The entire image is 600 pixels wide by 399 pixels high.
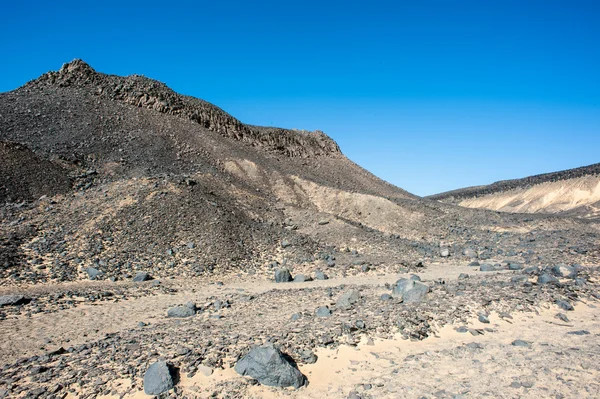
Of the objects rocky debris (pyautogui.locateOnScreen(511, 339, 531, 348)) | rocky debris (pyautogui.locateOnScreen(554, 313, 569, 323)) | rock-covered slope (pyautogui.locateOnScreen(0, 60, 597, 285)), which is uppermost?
rock-covered slope (pyautogui.locateOnScreen(0, 60, 597, 285))

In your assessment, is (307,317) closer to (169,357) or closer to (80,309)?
(169,357)

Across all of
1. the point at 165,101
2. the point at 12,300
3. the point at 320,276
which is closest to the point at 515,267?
the point at 320,276

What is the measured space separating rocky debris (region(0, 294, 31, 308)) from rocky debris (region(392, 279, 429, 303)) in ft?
32.1

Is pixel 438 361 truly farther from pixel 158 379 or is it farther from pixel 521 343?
pixel 158 379

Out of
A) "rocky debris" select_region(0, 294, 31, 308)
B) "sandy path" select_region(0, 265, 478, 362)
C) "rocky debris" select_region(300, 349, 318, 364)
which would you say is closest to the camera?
"rocky debris" select_region(300, 349, 318, 364)

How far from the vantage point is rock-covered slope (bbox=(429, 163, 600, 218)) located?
2263 inches

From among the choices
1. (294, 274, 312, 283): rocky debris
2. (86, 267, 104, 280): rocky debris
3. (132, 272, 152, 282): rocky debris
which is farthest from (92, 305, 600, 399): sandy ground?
(86, 267, 104, 280): rocky debris

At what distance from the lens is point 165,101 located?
32.8 m

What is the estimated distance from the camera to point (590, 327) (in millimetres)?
7660

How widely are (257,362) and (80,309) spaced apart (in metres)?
6.44

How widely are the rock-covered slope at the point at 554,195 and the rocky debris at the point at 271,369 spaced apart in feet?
186

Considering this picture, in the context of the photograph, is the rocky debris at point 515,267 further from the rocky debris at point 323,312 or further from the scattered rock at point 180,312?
the scattered rock at point 180,312

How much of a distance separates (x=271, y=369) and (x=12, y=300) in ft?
27.3

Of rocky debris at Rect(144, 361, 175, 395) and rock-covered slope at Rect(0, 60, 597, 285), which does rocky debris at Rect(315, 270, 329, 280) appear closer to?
rock-covered slope at Rect(0, 60, 597, 285)
